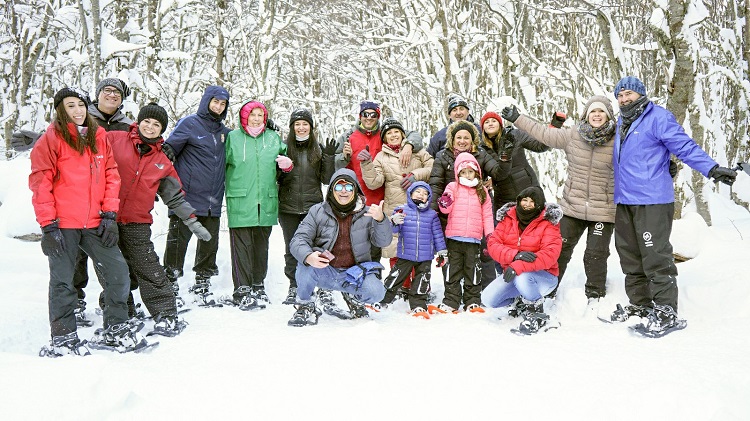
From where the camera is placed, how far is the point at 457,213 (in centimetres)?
457

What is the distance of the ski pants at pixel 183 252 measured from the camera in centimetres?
497

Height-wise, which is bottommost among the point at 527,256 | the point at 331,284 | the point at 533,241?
the point at 331,284

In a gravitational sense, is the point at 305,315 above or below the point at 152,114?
below

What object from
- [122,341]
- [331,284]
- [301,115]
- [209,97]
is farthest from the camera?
[301,115]

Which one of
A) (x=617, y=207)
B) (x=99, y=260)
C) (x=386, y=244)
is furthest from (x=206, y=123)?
(x=617, y=207)

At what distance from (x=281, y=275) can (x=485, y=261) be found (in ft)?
7.98

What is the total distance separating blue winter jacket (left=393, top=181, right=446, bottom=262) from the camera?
461cm

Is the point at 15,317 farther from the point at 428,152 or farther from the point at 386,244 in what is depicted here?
the point at 428,152

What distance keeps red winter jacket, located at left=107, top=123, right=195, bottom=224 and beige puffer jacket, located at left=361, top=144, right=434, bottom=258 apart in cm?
185

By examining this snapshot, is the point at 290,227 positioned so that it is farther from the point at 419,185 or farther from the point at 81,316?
the point at 81,316

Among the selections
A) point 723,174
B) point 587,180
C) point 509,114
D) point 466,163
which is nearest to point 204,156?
point 466,163

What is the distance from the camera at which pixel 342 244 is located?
435 cm

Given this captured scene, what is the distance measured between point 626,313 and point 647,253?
1.72 ft

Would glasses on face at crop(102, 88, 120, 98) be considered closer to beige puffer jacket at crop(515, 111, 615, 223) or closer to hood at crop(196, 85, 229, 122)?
hood at crop(196, 85, 229, 122)
